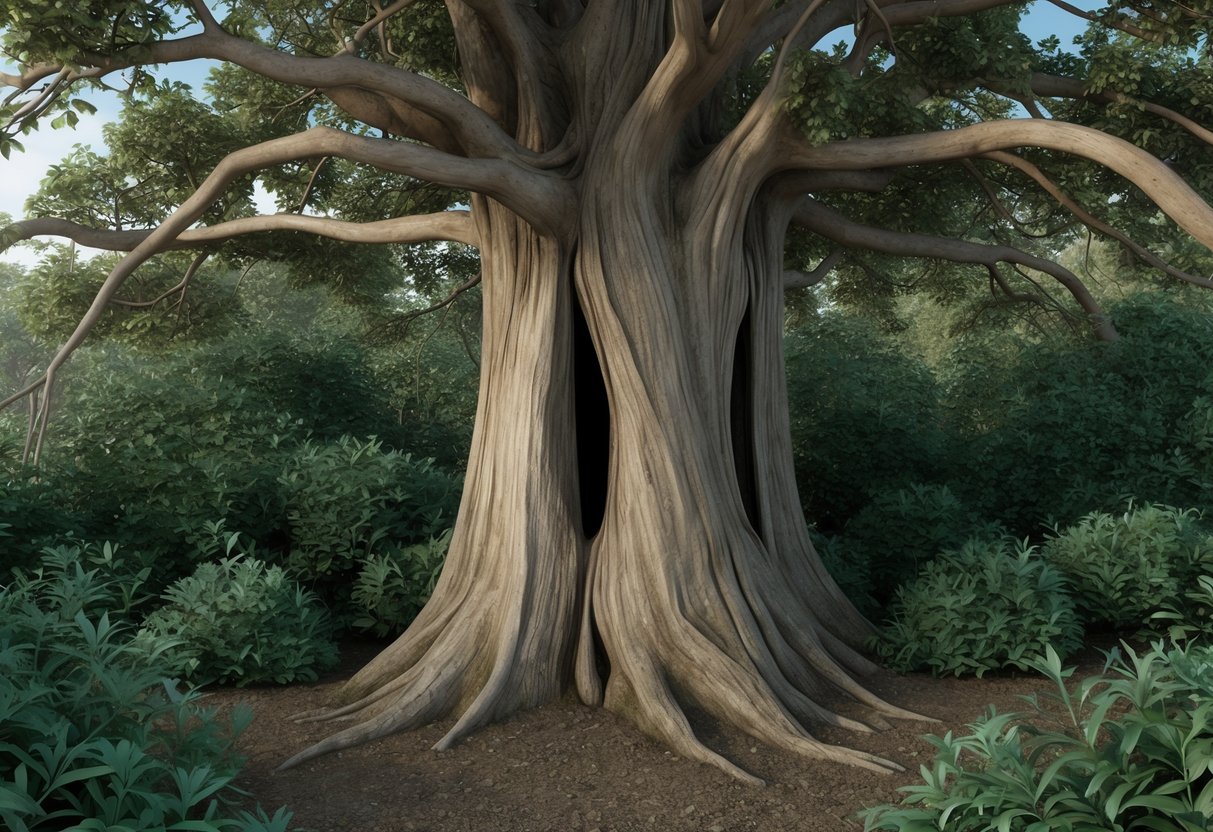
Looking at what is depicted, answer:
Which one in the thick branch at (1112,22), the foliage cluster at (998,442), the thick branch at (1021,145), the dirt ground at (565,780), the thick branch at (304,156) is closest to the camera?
the dirt ground at (565,780)

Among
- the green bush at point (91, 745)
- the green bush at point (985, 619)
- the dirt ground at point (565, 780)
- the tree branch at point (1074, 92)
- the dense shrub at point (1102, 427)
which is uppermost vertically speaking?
the tree branch at point (1074, 92)

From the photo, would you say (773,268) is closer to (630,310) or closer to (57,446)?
(630,310)

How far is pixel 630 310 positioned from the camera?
6.89 meters

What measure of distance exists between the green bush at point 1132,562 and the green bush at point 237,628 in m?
5.65

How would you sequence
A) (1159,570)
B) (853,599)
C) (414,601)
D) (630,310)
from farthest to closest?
(853,599) < (414,601) < (1159,570) < (630,310)

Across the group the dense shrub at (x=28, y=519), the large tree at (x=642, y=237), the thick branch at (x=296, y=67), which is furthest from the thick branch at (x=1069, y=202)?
the dense shrub at (x=28, y=519)

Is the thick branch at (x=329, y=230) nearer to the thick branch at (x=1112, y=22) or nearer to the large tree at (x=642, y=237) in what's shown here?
the large tree at (x=642, y=237)

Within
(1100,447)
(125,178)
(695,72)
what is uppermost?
(125,178)

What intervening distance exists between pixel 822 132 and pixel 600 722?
3810mm

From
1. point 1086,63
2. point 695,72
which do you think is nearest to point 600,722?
point 695,72

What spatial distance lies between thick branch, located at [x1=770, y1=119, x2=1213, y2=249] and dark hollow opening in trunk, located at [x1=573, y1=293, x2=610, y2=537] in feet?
6.55

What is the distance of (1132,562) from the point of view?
777 centimetres

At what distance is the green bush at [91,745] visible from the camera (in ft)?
11.5

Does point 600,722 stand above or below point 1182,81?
below
